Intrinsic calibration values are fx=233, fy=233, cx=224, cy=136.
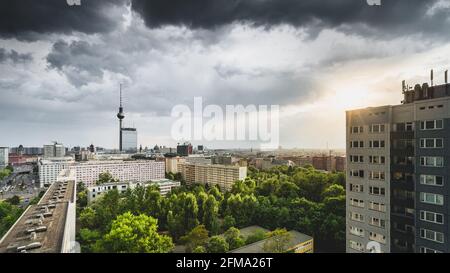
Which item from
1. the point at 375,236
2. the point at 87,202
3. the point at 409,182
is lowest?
the point at 87,202

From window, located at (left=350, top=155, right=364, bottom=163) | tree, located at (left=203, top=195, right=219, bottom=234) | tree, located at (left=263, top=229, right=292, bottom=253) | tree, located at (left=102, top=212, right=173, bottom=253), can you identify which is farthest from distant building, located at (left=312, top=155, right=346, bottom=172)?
tree, located at (left=102, top=212, right=173, bottom=253)

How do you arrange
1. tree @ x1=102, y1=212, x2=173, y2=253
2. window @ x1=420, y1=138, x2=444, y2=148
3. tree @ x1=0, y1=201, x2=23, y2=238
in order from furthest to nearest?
1. tree @ x1=0, y1=201, x2=23, y2=238
2. tree @ x1=102, y1=212, x2=173, y2=253
3. window @ x1=420, y1=138, x2=444, y2=148

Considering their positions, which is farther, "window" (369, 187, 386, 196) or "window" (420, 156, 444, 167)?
"window" (369, 187, 386, 196)

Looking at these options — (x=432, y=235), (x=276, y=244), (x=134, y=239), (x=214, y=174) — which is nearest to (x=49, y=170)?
(x=214, y=174)

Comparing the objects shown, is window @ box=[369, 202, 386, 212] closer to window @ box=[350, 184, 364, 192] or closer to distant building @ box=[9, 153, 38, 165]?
window @ box=[350, 184, 364, 192]

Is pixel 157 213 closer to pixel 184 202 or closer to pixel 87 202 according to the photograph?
pixel 184 202
